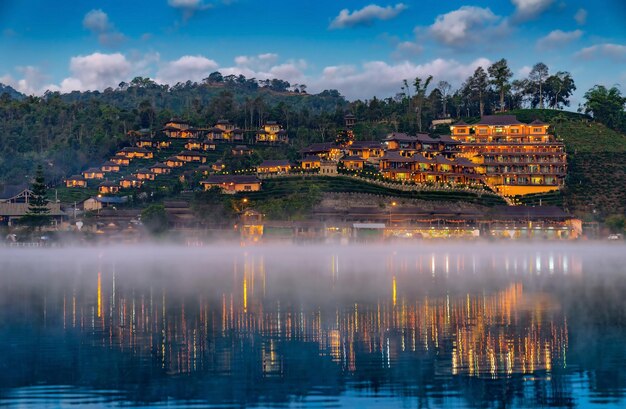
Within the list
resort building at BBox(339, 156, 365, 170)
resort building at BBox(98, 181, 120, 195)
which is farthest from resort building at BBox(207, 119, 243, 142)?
resort building at BBox(339, 156, 365, 170)

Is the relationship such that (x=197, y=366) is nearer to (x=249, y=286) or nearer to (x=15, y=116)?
(x=249, y=286)

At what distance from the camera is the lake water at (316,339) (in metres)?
25.8

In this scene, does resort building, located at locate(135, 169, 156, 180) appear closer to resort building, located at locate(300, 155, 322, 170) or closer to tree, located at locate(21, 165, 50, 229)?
resort building, located at locate(300, 155, 322, 170)

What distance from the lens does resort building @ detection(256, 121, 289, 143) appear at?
160 meters

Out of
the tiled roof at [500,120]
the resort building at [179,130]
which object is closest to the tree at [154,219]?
the resort building at [179,130]

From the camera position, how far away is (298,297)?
161ft

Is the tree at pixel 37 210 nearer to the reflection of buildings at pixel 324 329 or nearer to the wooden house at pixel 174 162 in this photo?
the wooden house at pixel 174 162

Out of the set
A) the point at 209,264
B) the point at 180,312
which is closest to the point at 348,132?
the point at 209,264

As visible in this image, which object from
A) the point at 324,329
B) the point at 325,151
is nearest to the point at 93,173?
the point at 325,151

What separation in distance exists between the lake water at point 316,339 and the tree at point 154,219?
1658 inches

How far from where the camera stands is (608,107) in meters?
162

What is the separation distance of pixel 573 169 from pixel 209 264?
265 ft

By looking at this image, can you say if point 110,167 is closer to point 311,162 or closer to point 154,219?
point 311,162

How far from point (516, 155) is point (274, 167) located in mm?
40072
